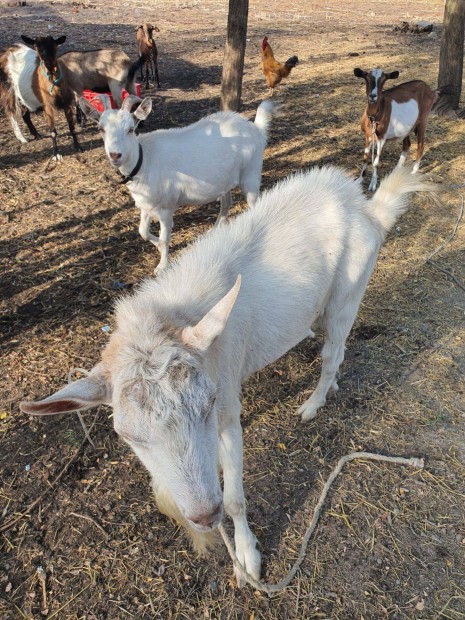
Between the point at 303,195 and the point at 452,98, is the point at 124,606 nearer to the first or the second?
the point at 303,195

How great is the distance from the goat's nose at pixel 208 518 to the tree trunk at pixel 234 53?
797 centimetres

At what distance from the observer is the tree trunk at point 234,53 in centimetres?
725

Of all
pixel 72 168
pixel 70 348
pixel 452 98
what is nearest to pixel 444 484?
pixel 70 348

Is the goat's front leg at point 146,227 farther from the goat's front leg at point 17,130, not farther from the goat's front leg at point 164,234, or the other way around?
the goat's front leg at point 17,130

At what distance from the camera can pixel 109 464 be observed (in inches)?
124

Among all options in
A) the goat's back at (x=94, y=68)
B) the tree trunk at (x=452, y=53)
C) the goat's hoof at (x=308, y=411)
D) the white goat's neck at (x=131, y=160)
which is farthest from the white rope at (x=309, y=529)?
the tree trunk at (x=452, y=53)

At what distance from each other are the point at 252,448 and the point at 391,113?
20.8ft

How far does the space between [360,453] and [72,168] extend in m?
6.62

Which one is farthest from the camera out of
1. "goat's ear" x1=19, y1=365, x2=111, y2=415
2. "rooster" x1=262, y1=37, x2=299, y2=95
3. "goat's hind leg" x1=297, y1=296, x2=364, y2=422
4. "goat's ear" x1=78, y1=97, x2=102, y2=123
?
"rooster" x1=262, y1=37, x2=299, y2=95

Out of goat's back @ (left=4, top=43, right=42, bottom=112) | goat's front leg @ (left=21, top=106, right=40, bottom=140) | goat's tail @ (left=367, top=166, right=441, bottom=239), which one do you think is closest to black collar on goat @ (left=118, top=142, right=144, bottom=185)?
goat's tail @ (left=367, top=166, right=441, bottom=239)

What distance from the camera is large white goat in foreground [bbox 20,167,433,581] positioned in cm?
172

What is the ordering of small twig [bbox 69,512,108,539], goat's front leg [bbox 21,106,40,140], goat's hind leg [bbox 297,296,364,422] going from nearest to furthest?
small twig [bbox 69,512,108,539] → goat's hind leg [bbox 297,296,364,422] → goat's front leg [bbox 21,106,40,140]

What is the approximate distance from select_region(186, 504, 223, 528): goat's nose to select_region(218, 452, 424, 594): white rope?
95cm

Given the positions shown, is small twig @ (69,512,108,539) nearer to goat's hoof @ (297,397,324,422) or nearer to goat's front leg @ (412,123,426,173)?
goat's hoof @ (297,397,324,422)
